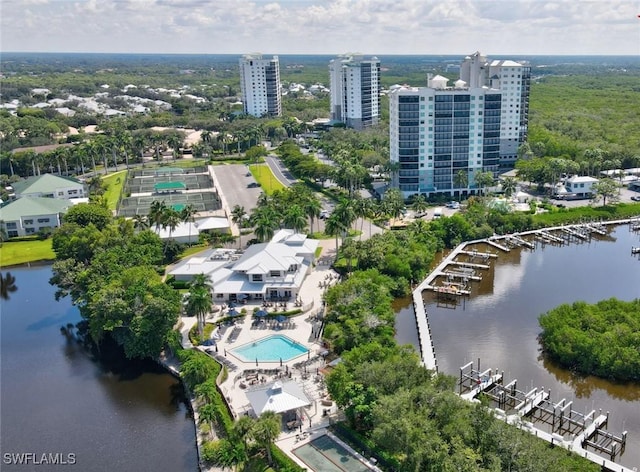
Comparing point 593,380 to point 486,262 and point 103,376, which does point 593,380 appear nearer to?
point 486,262

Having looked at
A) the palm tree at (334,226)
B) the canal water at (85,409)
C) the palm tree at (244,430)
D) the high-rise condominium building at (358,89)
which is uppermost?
the high-rise condominium building at (358,89)

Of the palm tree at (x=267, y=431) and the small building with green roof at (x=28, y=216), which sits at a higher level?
the small building with green roof at (x=28, y=216)

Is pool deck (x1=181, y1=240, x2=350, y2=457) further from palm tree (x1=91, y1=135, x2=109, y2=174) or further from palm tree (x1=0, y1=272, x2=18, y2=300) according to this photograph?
palm tree (x1=91, y1=135, x2=109, y2=174)

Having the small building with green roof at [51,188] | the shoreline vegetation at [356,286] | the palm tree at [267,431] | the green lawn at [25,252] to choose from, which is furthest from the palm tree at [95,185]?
the palm tree at [267,431]

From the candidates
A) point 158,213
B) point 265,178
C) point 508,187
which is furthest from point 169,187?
point 508,187

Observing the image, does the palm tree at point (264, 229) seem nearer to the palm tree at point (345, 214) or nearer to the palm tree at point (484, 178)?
the palm tree at point (345, 214)

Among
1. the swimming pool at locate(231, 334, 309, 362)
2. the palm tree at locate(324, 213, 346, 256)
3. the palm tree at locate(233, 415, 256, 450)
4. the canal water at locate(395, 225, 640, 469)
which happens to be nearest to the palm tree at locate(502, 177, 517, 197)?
the canal water at locate(395, 225, 640, 469)
